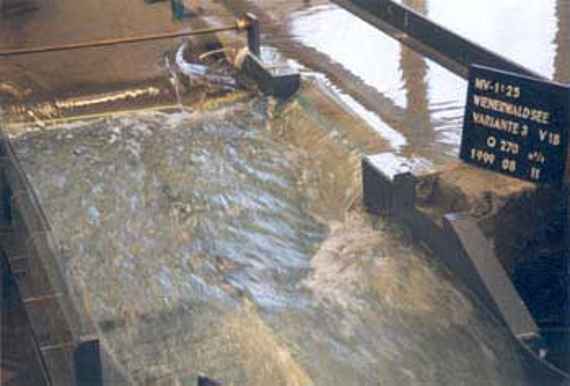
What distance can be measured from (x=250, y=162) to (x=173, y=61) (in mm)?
1484

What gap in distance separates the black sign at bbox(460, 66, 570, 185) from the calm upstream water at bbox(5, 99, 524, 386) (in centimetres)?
54

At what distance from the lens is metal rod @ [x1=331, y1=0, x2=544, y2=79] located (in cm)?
526

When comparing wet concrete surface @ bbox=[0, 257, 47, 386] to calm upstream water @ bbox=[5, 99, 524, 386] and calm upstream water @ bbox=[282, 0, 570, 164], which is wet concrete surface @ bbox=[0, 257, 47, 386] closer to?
calm upstream water @ bbox=[5, 99, 524, 386]

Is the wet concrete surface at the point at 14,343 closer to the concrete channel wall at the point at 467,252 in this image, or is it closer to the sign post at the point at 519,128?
the concrete channel wall at the point at 467,252

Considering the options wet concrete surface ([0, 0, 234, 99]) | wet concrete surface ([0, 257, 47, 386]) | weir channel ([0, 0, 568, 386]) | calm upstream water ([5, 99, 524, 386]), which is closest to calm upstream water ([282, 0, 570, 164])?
weir channel ([0, 0, 568, 386])

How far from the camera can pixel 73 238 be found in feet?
16.1

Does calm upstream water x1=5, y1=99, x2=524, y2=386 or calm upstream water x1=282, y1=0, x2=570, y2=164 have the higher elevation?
calm upstream water x1=282, y1=0, x2=570, y2=164

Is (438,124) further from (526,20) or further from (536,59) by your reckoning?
(526,20)

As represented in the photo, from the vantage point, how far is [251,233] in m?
4.93

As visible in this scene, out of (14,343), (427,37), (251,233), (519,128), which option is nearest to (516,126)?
(519,128)

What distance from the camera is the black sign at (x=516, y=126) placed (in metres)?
4.24

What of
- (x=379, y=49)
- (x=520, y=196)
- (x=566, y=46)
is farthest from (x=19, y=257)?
(x=566, y=46)

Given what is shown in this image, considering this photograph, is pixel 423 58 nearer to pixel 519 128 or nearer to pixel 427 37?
pixel 427 37

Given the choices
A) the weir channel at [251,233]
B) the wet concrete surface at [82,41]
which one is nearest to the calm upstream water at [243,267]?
the weir channel at [251,233]
